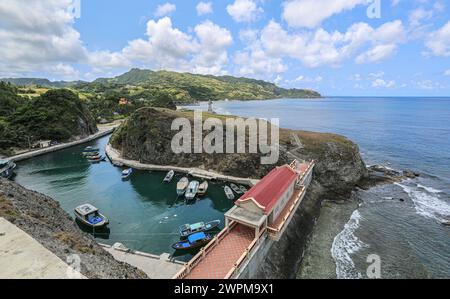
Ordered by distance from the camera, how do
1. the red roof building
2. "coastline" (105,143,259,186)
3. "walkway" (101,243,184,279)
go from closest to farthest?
"walkway" (101,243,184,279) → the red roof building → "coastline" (105,143,259,186)

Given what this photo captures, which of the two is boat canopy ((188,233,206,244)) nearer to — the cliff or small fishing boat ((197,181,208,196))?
the cliff

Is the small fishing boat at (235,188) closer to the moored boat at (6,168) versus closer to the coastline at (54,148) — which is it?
the moored boat at (6,168)

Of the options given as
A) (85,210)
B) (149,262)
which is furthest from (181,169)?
(149,262)

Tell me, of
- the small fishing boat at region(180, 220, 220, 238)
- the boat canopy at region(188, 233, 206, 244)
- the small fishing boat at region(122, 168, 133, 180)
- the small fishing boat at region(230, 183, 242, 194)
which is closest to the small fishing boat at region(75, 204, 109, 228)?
the small fishing boat at region(180, 220, 220, 238)

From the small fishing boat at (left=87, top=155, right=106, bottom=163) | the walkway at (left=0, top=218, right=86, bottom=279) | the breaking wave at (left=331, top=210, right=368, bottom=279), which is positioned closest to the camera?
the walkway at (left=0, top=218, right=86, bottom=279)

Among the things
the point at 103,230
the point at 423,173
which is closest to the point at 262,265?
the point at 103,230

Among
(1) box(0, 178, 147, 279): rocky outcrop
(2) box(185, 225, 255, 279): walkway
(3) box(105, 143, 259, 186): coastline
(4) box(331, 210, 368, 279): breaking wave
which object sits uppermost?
(1) box(0, 178, 147, 279): rocky outcrop

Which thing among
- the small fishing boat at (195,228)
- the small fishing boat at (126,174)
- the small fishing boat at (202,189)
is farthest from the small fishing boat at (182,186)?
the small fishing boat at (126,174)
